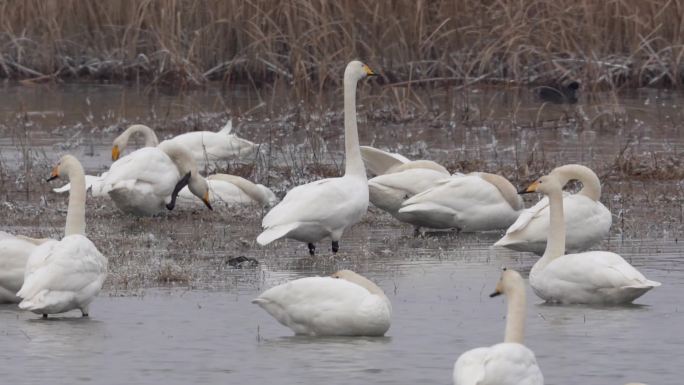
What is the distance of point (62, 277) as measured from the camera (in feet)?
25.1

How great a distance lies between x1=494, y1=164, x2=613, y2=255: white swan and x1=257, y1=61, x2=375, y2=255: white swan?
3.27 ft

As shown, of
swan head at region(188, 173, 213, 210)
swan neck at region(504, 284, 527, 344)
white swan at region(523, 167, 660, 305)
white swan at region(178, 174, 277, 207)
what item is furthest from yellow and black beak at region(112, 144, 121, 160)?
swan neck at region(504, 284, 527, 344)

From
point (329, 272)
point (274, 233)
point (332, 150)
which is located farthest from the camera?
point (332, 150)

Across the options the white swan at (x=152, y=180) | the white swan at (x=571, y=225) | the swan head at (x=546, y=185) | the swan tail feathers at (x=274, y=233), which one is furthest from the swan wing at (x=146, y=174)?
the swan head at (x=546, y=185)

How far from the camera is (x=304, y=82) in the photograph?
1842cm

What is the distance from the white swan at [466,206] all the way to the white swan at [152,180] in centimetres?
181

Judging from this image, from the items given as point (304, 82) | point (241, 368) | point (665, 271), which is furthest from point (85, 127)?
point (241, 368)

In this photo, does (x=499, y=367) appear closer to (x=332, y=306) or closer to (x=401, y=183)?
(x=332, y=306)

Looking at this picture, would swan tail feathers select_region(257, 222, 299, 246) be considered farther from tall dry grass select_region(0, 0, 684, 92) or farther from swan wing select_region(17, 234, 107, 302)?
tall dry grass select_region(0, 0, 684, 92)

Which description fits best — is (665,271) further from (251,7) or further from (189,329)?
(251,7)

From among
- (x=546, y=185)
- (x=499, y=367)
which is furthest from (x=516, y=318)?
(x=546, y=185)

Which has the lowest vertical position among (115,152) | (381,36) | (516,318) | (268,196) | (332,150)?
(516,318)

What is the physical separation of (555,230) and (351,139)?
2155 millimetres

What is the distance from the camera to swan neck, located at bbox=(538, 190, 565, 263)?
8.68 meters
